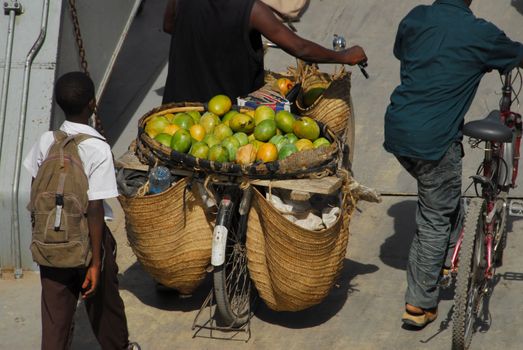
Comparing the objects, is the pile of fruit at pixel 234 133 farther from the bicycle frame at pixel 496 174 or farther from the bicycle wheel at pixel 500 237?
the bicycle wheel at pixel 500 237

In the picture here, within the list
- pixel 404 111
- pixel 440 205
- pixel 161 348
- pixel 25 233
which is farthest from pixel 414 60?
pixel 25 233

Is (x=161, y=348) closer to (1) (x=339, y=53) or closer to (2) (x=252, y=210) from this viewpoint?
(2) (x=252, y=210)

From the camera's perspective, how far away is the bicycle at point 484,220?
524 centimetres

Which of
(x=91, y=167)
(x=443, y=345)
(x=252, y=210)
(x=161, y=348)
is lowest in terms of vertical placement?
(x=161, y=348)

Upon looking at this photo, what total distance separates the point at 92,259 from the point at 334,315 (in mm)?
1829

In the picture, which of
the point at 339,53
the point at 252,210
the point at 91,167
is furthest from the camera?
the point at 339,53

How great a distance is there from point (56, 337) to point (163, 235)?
3.05 ft

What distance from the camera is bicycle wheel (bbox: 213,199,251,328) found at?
18.0 feet

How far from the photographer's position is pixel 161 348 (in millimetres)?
5656

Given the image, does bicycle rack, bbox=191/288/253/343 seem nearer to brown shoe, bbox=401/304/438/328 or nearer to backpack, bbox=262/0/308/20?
brown shoe, bbox=401/304/438/328

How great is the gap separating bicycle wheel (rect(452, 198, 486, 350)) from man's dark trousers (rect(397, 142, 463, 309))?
0.21 meters

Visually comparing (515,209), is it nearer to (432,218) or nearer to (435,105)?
(432,218)

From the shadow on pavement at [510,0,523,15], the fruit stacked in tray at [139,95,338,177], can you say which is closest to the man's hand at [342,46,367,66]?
the fruit stacked in tray at [139,95,338,177]

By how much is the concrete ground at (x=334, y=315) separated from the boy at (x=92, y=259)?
0.73 meters
